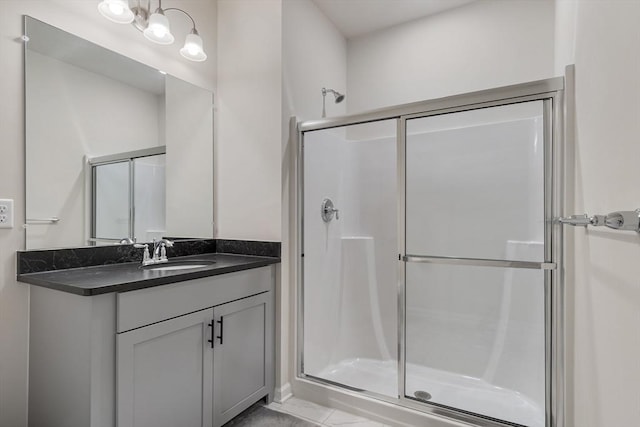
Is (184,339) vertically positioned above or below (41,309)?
below

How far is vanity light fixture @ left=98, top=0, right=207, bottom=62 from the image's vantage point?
1.63m

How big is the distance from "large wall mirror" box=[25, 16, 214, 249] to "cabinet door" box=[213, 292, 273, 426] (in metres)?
0.72

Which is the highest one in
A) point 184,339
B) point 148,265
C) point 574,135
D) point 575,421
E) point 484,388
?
point 574,135

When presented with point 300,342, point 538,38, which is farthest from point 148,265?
point 538,38

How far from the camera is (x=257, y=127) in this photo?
218 cm

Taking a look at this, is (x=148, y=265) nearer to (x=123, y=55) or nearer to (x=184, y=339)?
(x=184, y=339)

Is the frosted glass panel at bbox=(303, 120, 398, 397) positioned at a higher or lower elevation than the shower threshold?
higher

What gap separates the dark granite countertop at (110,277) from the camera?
1.22 metres

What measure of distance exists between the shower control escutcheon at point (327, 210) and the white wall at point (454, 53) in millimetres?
1015

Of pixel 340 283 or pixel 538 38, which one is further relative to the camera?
pixel 340 283

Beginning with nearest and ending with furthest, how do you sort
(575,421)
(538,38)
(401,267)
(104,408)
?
1. (104,408)
2. (575,421)
3. (401,267)
4. (538,38)

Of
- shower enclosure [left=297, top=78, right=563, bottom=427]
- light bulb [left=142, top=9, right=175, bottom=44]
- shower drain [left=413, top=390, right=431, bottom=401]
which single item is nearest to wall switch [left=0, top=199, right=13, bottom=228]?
light bulb [left=142, top=9, right=175, bottom=44]

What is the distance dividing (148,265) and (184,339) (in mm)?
531

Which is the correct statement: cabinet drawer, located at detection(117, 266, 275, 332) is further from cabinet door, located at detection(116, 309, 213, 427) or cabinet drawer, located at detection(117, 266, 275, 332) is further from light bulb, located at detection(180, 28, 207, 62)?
light bulb, located at detection(180, 28, 207, 62)
